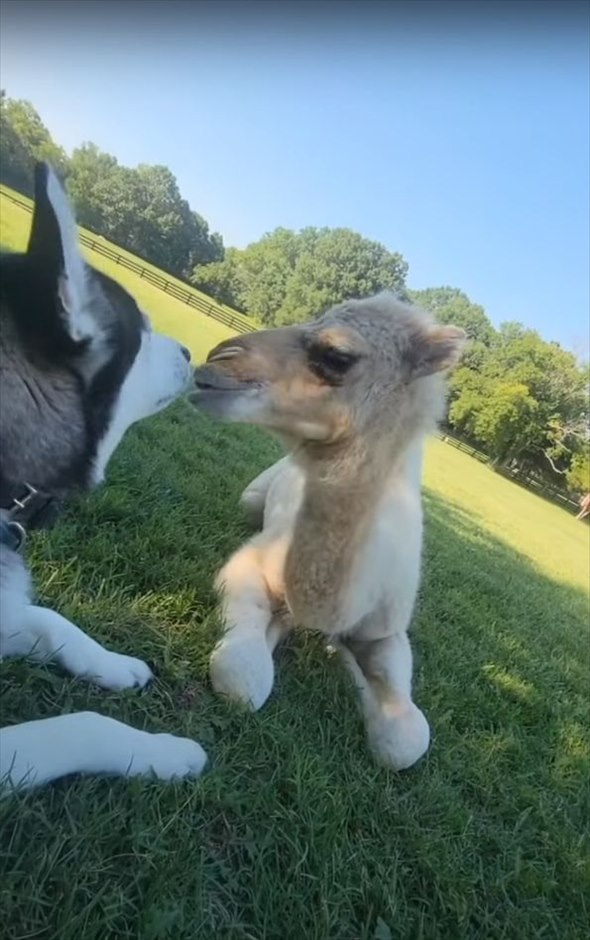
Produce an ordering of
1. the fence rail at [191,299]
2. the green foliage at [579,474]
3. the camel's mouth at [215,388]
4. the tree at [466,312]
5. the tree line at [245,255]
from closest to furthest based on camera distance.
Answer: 1. the camel's mouth at [215,388]
2. the tree line at [245,255]
3. the fence rail at [191,299]
4. the tree at [466,312]
5. the green foliage at [579,474]

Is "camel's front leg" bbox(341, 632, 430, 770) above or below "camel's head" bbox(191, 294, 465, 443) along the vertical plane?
below

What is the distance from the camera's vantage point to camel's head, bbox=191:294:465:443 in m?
2.46

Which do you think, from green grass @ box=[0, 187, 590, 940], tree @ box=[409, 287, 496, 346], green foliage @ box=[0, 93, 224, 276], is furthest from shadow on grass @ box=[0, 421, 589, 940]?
tree @ box=[409, 287, 496, 346]

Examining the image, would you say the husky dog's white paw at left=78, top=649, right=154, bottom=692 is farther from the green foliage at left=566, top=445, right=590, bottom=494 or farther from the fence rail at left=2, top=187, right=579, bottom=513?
the green foliage at left=566, top=445, right=590, bottom=494

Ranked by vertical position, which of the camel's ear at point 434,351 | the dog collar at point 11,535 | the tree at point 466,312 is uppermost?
the tree at point 466,312

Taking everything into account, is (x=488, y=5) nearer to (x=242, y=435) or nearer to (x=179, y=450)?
(x=179, y=450)

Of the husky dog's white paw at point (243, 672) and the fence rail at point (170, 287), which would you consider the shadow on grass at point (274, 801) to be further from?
the fence rail at point (170, 287)

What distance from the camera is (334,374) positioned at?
2525 mm

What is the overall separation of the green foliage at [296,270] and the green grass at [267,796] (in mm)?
4793

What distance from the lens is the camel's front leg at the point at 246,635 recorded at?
2.44 meters

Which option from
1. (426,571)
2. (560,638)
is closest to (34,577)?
(426,571)

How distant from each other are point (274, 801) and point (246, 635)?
0.69 m

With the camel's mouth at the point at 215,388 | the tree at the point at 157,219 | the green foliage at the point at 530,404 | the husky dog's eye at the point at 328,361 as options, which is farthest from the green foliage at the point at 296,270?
the green foliage at the point at 530,404

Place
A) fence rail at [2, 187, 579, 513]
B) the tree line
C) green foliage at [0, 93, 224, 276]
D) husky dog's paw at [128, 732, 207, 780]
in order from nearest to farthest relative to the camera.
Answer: husky dog's paw at [128, 732, 207, 780]
fence rail at [2, 187, 579, 513]
the tree line
green foliage at [0, 93, 224, 276]
